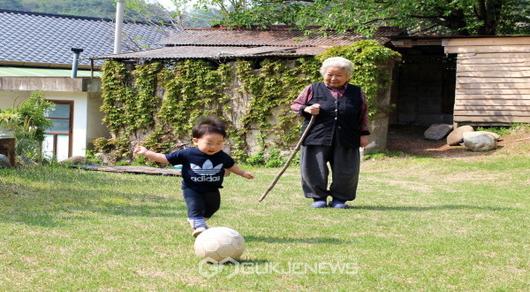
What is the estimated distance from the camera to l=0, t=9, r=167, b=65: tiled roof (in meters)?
29.7

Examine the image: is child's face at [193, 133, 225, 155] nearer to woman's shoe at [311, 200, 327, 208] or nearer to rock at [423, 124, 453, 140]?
woman's shoe at [311, 200, 327, 208]

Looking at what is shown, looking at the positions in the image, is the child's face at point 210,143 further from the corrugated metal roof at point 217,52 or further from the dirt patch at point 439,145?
the dirt patch at point 439,145

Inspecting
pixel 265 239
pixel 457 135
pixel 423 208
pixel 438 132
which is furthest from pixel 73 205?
pixel 438 132

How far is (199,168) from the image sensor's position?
6.98 metres

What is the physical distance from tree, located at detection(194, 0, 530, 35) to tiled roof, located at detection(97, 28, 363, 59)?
0.38 meters

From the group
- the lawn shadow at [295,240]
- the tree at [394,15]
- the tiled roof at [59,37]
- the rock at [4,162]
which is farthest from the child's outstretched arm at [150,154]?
the tiled roof at [59,37]

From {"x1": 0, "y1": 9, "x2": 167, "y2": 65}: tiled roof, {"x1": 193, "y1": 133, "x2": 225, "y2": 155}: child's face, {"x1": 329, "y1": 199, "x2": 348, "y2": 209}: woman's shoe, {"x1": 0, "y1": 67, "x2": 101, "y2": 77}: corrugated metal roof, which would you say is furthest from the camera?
{"x1": 0, "y1": 9, "x2": 167, "y2": 65}: tiled roof

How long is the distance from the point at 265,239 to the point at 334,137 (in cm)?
285

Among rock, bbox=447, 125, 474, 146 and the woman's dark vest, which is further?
rock, bbox=447, 125, 474, 146

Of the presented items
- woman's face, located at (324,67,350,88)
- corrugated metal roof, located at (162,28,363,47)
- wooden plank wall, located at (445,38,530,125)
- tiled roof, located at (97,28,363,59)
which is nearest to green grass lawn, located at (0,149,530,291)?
woman's face, located at (324,67,350,88)

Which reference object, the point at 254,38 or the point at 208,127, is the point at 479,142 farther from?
the point at 208,127

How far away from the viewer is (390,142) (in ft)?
71.8

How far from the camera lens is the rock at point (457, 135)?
2058 cm

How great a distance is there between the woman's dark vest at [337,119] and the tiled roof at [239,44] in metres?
9.75
